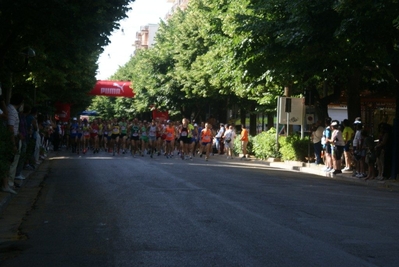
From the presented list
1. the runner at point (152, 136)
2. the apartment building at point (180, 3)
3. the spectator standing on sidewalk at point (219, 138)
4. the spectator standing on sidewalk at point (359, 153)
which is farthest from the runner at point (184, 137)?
the apartment building at point (180, 3)

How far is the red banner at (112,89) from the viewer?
261ft

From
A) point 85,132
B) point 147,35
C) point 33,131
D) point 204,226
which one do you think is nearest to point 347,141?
point 33,131

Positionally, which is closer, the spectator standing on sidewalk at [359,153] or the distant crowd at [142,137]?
the spectator standing on sidewalk at [359,153]

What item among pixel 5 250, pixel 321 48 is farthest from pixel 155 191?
pixel 321 48

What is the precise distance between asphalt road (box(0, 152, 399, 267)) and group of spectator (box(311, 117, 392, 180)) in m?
5.46

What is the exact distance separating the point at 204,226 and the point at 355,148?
621 inches

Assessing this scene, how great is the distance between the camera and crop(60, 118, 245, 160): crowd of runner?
36.8 meters

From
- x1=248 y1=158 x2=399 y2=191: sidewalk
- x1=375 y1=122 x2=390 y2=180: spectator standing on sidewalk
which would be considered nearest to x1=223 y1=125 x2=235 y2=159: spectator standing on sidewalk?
x1=248 y1=158 x2=399 y2=191: sidewalk

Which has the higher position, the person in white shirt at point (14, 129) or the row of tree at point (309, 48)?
the row of tree at point (309, 48)

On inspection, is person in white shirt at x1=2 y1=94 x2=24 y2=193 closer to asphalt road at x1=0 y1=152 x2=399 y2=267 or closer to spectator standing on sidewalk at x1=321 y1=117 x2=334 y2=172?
asphalt road at x1=0 y1=152 x2=399 y2=267

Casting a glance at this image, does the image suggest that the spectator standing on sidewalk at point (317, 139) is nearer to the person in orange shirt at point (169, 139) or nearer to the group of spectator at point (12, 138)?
the person in orange shirt at point (169, 139)

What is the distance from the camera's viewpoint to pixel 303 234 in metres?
10.5

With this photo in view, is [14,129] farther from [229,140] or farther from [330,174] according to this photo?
[229,140]

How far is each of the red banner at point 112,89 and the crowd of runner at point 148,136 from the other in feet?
108
